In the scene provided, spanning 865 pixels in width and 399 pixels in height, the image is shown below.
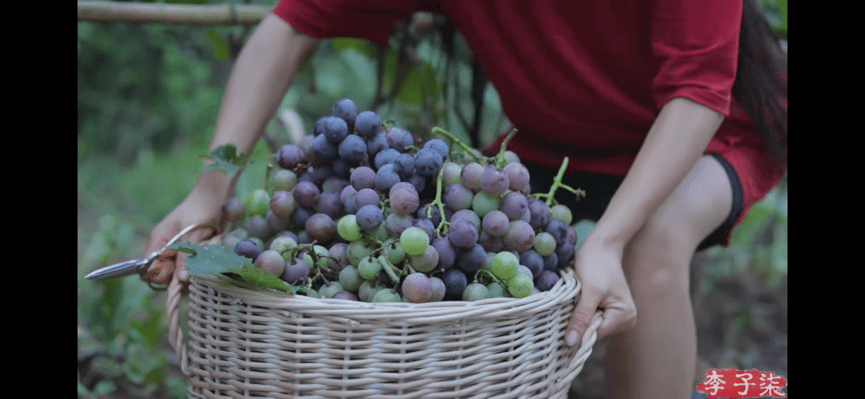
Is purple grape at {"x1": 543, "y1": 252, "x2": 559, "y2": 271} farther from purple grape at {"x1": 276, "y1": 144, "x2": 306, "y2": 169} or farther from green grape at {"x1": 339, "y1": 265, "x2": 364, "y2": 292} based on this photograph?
purple grape at {"x1": 276, "y1": 144, "x2": 306, "y2": 169}

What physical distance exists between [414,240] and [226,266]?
0.25 metres

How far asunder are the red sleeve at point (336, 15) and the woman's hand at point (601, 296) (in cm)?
73

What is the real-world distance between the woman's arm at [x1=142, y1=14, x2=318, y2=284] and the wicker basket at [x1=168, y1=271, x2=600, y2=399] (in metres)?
0.35

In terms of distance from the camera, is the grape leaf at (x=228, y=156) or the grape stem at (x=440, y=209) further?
the grape leaf at (x=228, y=156)

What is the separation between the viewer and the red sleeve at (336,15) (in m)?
1.35

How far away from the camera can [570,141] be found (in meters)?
1.48

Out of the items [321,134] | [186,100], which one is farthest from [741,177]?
[186,100]

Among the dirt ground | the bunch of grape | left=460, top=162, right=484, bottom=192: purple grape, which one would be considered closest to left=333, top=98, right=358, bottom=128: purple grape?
the bunch of grape

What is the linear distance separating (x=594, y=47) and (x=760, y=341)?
1.63 metres

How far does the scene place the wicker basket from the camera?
82cm

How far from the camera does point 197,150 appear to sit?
3.51 metres

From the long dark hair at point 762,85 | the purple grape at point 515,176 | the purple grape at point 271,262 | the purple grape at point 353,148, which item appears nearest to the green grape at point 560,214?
the purple grape at point 515,176

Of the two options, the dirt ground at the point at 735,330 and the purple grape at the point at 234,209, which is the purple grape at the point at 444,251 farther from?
the dirt ground at the point at 735,330

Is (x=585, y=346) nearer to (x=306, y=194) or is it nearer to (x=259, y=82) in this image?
(x=306, y=194)
